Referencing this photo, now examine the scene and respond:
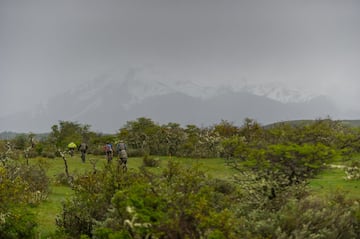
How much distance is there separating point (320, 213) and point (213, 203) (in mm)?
2601

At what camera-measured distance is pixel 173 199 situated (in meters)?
9.65

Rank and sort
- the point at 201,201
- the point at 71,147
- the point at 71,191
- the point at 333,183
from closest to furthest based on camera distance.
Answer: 1. the point at 201,201
2. the point at 71,191
3. the point at 333,183
4. the point at 71,147

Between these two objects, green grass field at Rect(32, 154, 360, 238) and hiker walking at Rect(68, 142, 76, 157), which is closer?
green grass field at Rect(32, 154, 360, 238)

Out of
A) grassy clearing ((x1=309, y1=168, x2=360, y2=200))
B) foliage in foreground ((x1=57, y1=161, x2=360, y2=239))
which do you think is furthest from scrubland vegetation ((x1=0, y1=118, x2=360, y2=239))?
grassy clearing ((x1=309, y1=168, x2=360, y2=200))

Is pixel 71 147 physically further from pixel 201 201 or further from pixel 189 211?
pixel 201 201

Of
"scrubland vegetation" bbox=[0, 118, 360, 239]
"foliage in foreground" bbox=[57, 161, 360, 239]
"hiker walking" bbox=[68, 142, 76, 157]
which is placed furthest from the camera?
"hiker walking" bbox=[68, 142, 76, 157]

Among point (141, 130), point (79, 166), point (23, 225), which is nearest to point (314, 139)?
point (23, 225)

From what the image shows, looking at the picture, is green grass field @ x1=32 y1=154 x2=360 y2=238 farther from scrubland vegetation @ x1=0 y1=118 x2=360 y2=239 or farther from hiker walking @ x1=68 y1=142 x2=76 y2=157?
hiker walking @ x1=68 y1=142 x2=76 y2=157

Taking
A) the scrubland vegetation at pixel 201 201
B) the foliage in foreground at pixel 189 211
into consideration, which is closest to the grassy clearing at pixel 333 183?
the scrubland vegetation at pixel 201 201

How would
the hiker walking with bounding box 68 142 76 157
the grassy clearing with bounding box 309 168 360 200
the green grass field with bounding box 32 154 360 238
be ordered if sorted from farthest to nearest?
1. the hiker walking with bounding box 68 142 76 157
2. the grassy clearing with bounding box 309 168 360 200
3. the green grass field with bounding box 32 154 360 238

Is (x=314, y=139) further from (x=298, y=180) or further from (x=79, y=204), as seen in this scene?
(x=79, y=204)

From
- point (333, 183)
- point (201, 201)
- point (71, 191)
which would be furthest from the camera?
point (333, 183)

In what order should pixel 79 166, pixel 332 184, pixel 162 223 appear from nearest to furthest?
pixel 162 223 → pixel 332 184 → pixel 79 166

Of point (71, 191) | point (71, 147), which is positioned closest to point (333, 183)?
point (71, 191)
